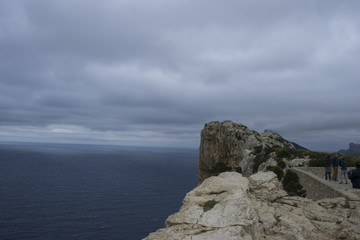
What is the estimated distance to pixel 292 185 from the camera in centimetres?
2417

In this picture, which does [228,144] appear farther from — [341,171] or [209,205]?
[209,205]

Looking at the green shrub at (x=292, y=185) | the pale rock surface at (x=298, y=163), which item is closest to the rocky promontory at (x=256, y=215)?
the green shrub at (x=292, y=185)

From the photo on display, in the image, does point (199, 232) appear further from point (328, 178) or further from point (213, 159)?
point (213, 159)

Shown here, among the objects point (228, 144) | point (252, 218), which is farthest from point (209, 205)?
point (228, 144)

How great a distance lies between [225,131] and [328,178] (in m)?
37.3

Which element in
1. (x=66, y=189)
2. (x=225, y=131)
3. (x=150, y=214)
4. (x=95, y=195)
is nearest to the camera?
(x=225, y=131)

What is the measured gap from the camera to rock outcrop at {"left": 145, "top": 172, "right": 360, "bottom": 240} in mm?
9570

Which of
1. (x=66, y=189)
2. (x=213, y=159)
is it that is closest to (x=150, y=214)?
(x=213, y=159)

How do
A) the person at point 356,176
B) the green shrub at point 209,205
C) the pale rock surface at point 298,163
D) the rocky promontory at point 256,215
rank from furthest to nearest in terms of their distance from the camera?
the pale rock surface at point 298,163 < the person at point 356,176 < the green shrub at point 209,205 < the rocky promontory at point 256,215

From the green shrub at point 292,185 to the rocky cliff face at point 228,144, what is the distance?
1715cm

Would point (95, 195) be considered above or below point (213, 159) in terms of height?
below

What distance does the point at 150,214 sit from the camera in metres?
67.4

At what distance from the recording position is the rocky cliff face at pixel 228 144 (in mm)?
48994

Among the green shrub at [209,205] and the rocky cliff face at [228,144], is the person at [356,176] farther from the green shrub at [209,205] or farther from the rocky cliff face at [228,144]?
the rocky cliff face at [228,144]
